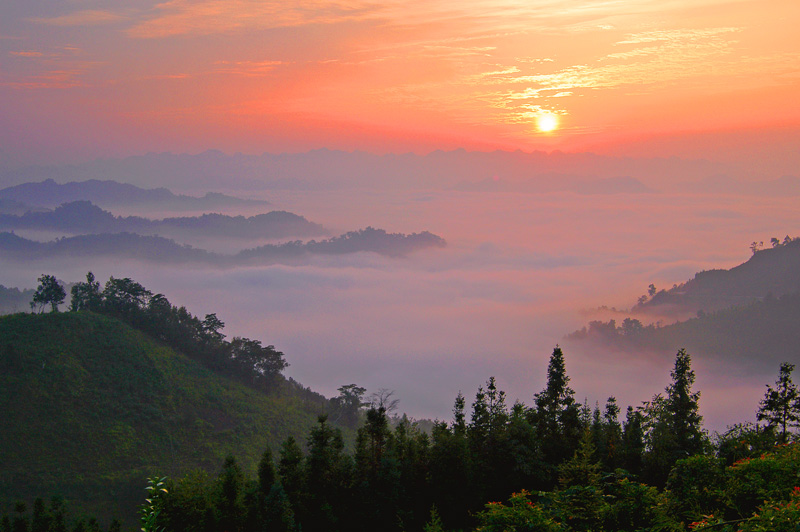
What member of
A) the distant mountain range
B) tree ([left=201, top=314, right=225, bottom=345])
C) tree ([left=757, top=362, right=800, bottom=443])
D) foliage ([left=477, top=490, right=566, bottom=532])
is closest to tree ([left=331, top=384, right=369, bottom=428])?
tree ([left=201, top=314, right=225, bottom=345])

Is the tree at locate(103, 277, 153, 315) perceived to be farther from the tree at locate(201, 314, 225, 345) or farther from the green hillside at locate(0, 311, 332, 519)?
the tree at locate(201, 314, 225, 345)

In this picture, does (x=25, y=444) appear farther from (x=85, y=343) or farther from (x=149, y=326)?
(x=149, y=326)

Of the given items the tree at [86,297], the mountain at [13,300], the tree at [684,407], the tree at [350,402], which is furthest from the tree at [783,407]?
the mountain at [13,300]

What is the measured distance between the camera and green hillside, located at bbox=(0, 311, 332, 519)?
53844 millimetres

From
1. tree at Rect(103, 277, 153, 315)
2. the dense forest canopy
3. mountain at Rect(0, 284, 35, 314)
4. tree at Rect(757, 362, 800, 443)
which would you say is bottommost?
the dense forest canopy

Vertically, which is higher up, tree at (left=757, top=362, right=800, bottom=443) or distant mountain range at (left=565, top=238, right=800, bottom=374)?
distant mountain range at (left=565, top=238, right=800, bottom=374)

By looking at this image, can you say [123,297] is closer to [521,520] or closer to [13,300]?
[521,520]

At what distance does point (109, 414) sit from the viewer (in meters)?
64.1

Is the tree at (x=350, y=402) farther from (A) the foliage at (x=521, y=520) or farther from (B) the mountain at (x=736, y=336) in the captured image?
(B) the mountain at (x=736, y=336)

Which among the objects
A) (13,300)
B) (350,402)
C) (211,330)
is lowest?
(350,402)

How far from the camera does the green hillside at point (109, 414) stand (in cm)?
5384

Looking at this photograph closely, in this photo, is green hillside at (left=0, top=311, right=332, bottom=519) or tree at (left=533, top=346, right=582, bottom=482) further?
green hillside at (left=0, top=311, right=332, bottom=519)

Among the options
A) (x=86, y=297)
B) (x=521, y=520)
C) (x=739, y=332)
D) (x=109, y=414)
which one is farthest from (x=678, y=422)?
(x=739, y=332)

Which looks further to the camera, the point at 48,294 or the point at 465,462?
the point at 48,294
